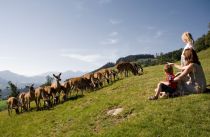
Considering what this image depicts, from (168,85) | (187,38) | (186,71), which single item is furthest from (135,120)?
(187,38)

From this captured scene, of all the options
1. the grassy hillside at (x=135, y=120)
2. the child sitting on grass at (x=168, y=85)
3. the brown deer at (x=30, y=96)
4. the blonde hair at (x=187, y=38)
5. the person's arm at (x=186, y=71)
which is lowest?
the grassy hillside at (x=135, y=120)

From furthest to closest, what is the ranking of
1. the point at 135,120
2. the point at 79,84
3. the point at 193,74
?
the point at 79,84, the point at 193,74, the point at 135,120

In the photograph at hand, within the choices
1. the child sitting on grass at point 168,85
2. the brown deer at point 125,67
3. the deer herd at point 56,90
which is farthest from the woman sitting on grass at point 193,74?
the brown deer at point 125,67

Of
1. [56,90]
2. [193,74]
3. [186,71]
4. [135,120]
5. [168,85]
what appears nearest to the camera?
[135,120]

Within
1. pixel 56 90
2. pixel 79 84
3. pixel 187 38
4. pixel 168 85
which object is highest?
pixel 187 38

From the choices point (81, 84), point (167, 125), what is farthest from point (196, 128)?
point (81, 84)

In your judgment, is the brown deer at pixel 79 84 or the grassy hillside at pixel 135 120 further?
the brown deer at pixel 79 84

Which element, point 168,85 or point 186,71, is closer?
point 186,71

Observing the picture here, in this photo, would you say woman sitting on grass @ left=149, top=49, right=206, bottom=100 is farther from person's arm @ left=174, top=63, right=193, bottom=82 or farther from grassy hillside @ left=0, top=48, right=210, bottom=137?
grassy hillside @ left=0, top=48, right=210, bottom=137

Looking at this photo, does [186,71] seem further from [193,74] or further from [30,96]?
[30,96]

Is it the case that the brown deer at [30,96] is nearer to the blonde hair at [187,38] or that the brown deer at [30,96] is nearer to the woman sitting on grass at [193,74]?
the woman sitting on grass at [193,74]

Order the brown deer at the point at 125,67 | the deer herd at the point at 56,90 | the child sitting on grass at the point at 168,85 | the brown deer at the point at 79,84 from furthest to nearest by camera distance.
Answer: the brown deer at the point at 125,67 < the brown deer at the point at 79,84 < the deer herd at the point at 56,90 < the child sitting on grass at the point at 168,85

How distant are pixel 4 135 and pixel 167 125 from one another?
1568 cm

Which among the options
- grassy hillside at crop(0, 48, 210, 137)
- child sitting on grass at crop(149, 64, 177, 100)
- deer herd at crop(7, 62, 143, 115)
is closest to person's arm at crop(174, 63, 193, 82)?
child sitting on grass at crop(149, 64, 177, 100)
